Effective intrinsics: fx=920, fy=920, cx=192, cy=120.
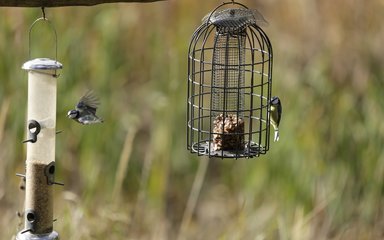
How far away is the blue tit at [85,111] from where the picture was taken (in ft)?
11.6

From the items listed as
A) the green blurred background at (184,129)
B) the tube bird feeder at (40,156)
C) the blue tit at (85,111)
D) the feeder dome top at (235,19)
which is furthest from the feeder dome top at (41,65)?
the green blurred background at (184,129)

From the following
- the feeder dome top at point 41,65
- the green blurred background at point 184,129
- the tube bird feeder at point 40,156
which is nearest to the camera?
the feeder dome top at point 41,65

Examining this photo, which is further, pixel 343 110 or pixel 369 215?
pixel 343 110

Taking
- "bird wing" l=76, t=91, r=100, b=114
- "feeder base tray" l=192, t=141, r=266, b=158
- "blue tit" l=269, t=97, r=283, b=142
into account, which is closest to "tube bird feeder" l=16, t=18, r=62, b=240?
"bird wing" l=76, t=91, r=100, b=114

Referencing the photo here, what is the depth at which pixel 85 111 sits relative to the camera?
3.58 metres

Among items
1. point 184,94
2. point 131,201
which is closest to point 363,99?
point 184,94

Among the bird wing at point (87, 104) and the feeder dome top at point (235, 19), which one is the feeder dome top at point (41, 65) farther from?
the feeder dome top at point (235, 19)

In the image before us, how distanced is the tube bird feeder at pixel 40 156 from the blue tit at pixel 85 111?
8 cm

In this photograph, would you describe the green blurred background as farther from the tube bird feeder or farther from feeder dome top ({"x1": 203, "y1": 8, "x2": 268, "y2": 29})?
feeder dome top ({"x1": 203, "y1": 8, "x2": 268, "y2": 29})

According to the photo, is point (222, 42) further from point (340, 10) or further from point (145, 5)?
point (145, 5)

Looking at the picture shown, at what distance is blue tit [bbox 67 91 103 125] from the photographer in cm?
352

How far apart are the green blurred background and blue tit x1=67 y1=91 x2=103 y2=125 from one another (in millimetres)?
849

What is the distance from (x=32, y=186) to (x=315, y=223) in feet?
7.20

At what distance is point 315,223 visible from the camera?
17.3ft
